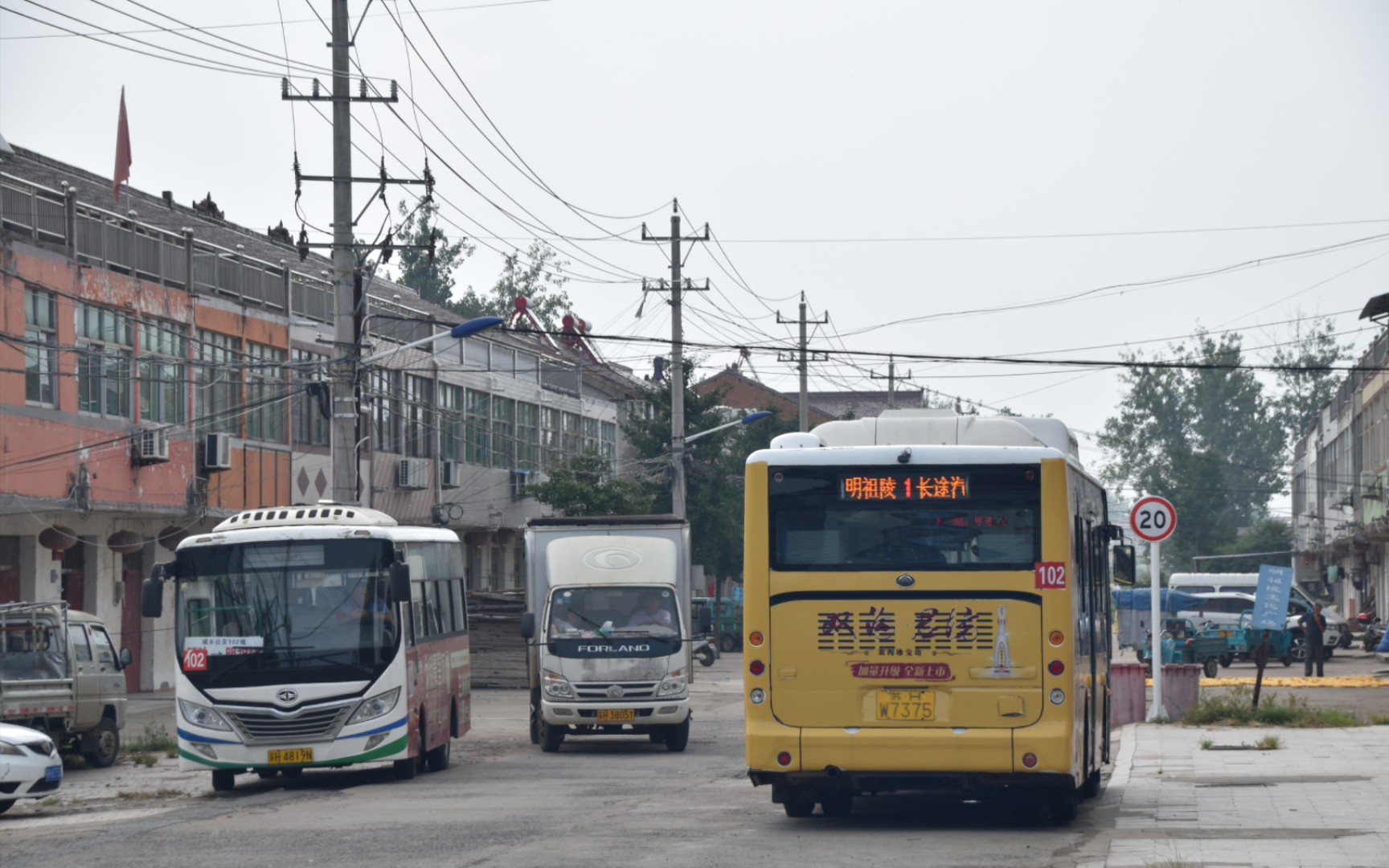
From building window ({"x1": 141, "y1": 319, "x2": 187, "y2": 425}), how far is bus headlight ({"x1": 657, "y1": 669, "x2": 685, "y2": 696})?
15198 mm

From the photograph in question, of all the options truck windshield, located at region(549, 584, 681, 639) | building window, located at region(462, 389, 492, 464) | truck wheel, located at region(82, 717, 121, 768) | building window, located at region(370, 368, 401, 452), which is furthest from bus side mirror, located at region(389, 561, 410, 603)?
building window, located at region(462, 389, 492, 464)

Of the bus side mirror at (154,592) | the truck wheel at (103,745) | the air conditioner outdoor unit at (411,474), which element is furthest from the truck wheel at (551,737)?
the air conditioner outdoor unit at (411,474)

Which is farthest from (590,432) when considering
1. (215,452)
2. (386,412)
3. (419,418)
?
(215,452)

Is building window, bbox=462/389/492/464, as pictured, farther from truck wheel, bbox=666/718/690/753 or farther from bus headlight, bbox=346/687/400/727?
bus headlight, bbox=346/687/400/727

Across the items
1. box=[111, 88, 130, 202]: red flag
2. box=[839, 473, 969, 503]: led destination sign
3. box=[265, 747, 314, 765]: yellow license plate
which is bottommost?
box=[265, 747, 314, 765]: yellow license plate

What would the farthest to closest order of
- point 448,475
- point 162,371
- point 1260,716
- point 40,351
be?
point 448,475
point 162,371
point 40,351
point 1260,716

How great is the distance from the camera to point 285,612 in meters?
19.6

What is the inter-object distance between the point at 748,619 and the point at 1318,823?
14.7ft

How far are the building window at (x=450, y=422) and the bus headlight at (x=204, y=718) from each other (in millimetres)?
32781

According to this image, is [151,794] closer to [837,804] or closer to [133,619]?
[837,804]

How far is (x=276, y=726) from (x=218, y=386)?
22487 mm

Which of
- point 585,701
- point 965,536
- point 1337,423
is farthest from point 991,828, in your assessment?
point 1337,423

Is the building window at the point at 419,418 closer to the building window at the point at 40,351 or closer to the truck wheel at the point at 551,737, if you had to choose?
the building window at the point at 40,351

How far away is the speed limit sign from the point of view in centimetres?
2433
